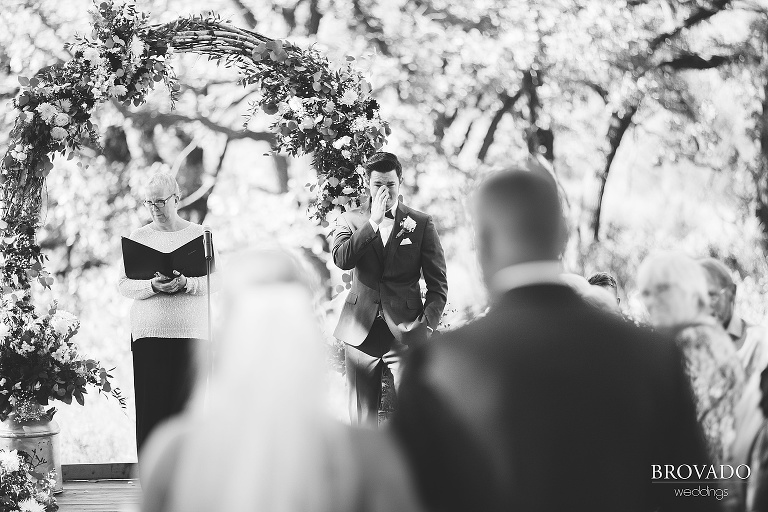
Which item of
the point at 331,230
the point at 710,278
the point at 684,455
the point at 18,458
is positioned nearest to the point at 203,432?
the point at 684,455

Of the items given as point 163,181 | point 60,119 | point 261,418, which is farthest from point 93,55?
point 261,418

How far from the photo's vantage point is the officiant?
4523 mm

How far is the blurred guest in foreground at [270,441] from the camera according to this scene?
136 cm

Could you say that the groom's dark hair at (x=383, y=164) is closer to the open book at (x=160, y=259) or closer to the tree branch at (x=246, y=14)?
the open book at (x=160, y=259)

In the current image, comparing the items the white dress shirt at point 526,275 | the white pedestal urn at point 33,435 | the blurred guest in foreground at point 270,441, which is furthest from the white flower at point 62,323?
the white dress shirt at point 526,275

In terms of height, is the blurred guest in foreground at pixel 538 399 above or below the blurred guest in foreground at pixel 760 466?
above

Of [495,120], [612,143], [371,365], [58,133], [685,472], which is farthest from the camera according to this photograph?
[495,120]

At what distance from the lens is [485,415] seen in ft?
4.99

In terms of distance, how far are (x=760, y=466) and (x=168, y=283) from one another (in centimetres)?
292

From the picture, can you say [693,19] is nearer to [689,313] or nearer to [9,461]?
[9,461]

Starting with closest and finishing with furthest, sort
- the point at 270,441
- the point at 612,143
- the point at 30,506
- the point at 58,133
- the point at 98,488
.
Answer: the point at 270,441, the point at 30,506, the point at 58,133, the point at 98,488, the point at 612,143

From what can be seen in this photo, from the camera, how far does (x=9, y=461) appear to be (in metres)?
4.22

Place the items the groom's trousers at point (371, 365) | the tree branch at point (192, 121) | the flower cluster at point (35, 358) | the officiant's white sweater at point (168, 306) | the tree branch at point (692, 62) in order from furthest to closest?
the tree branch at point (192, 121) < the tree branch at point (692, 62) < the flower cluster at point (35, 358) < the officiant's white sweater at point (168, 306) < the groom's trousers at point (371, 365)

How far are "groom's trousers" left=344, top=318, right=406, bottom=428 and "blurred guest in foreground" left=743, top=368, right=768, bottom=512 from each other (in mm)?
2082
